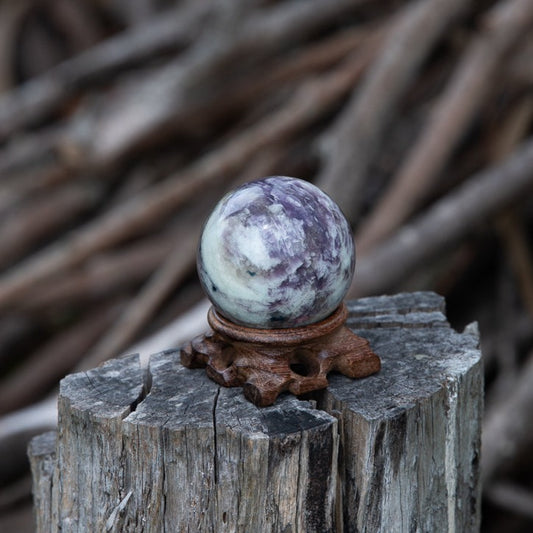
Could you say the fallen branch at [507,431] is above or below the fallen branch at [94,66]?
below

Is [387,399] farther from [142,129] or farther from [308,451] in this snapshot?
[142,129]

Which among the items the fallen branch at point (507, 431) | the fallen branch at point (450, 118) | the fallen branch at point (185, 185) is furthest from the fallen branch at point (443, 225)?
the fallen branch at point (185, 185)

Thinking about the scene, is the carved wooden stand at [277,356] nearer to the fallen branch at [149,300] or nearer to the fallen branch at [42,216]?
the fallen branch at [149,300]

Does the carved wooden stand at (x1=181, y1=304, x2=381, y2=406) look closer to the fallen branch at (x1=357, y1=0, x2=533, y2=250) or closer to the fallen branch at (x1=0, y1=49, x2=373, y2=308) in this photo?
the fallen branch at (x1=357, y1=0, x2=533, y2=250)

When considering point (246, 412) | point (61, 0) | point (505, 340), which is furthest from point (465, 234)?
point (61, 0)

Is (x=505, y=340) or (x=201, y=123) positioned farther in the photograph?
(x=201, y=123)

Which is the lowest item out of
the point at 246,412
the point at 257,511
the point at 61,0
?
the point at 257,511

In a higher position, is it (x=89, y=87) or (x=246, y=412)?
(x=89, y=87)
